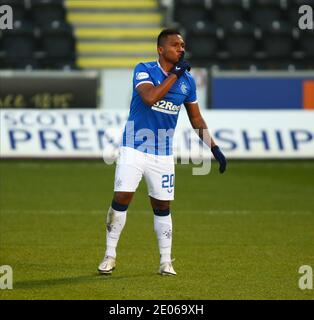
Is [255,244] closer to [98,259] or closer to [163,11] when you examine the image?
[98,259]

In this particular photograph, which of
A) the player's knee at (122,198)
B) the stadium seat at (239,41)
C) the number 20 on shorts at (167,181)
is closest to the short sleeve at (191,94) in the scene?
the number 20 on shorts at (167,181)

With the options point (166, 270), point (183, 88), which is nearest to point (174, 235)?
point (166, 270)

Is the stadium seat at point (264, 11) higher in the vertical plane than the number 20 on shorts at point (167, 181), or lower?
higher

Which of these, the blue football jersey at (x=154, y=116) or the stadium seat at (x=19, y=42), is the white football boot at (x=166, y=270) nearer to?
the blue football jersey at (x=154, y=116)

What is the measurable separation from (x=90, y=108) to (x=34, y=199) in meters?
6.13

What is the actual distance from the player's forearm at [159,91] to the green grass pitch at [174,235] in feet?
5.47

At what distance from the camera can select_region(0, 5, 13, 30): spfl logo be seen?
62.8ft

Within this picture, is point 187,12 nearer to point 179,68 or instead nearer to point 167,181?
point 167,181

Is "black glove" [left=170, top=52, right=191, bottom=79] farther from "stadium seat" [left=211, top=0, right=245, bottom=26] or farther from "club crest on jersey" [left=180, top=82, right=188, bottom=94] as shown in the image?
"stadium seat" [left=211, top=0, right=245, bottom=26]

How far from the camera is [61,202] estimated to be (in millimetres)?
16062

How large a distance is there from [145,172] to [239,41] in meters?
16.7

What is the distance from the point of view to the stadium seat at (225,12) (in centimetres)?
2739

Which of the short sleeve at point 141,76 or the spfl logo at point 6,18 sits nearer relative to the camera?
the short sleeve at point 141,76

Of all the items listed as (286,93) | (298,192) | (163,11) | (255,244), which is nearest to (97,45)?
(163,11)
